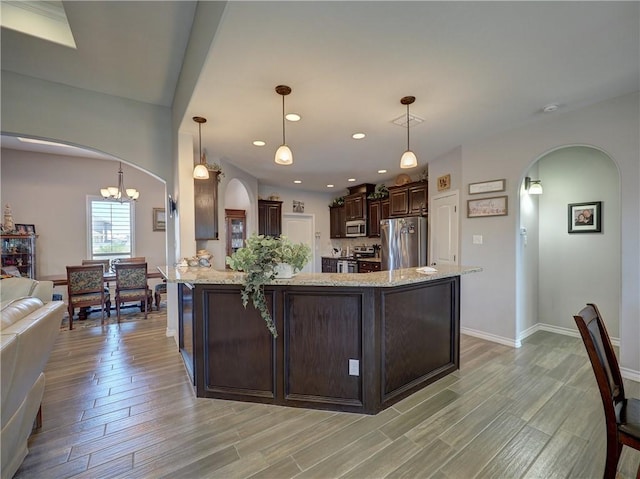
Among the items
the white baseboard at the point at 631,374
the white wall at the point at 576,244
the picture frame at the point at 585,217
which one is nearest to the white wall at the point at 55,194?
the white wall at the point at 576,244

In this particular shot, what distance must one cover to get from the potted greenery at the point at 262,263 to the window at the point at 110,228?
5.47m

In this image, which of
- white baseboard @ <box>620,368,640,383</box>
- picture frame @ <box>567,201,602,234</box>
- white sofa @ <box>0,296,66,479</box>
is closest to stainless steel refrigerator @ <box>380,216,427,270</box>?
picture frame @ <box>567,201,602,234</box>

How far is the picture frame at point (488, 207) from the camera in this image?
355 centimetres

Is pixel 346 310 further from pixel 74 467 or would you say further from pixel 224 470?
pixel 74 467

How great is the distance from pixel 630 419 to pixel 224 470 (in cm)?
209

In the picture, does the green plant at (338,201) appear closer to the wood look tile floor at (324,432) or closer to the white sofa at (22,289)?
the wood look tile floor at (324,432)

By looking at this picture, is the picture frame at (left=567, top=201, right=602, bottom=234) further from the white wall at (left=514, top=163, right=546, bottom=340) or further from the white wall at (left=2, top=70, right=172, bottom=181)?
the white wall at (left=2, top=70, right=172, bottom=181)

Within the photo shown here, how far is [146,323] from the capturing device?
4.51 meters

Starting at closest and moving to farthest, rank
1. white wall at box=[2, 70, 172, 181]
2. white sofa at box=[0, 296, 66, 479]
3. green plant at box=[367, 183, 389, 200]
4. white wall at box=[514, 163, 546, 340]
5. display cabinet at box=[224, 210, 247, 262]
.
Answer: white sofa at box=[0, 296, 66, 479]
white wall at box=[2, 70, 172, 181]
white wall at box=[514, 163, 546, 340]
green plant at box=[367, 183, 389, 200]
display cabinet at box=[224, 210, 247, 262]

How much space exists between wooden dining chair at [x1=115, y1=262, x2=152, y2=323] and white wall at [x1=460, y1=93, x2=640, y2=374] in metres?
5.08

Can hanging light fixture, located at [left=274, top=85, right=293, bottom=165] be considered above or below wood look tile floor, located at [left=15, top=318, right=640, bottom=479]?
above

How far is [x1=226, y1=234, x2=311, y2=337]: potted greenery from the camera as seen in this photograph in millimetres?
2057

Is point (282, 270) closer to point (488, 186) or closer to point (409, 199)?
point (488, 186)

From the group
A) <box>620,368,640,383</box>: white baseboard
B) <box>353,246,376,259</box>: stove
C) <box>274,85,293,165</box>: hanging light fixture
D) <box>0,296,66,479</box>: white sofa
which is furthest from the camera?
<box>353,246,376,259</box>: stove
